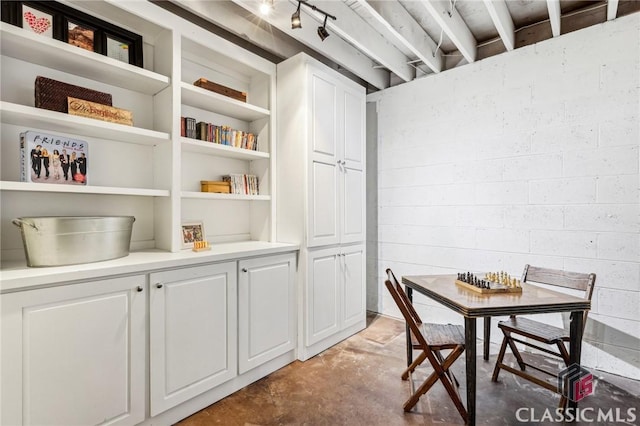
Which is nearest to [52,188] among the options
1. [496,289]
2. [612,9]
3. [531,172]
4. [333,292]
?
→ [333,292]

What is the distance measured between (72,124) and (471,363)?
2.52 metres

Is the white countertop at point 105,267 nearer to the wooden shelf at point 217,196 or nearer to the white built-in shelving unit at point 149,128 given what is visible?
the white built-in shelving unit at point 149,128

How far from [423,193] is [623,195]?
5.02 feet

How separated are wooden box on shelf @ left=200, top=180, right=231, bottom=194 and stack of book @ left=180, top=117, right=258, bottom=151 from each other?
1.05 feet

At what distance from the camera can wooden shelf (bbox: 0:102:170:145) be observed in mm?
1549

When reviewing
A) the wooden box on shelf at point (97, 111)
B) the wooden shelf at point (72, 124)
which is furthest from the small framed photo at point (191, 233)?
the wooden box on shelf at point (97, 111)

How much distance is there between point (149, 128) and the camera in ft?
7.38

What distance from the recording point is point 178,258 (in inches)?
72.0

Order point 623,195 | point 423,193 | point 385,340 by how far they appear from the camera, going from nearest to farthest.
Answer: point 623,195 → point 385,340 → point 423,193

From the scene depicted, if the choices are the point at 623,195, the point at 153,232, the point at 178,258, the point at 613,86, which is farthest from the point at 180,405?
the point at 613,86

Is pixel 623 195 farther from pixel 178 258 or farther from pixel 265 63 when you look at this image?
pixel 178 258

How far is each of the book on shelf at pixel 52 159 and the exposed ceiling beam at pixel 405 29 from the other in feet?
6.87

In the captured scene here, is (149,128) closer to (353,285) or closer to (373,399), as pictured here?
(353,285)

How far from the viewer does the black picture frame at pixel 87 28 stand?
1.59 metres
